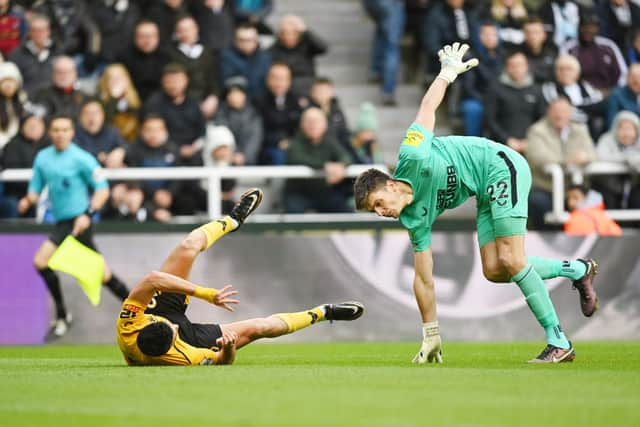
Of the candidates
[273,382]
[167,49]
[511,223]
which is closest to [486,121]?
[167,49]

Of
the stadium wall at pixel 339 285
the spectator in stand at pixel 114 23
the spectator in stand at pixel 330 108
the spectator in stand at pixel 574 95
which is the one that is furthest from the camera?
the spectator in stand at pixel 114 23

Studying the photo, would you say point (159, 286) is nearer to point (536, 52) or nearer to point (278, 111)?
point (278, 111)

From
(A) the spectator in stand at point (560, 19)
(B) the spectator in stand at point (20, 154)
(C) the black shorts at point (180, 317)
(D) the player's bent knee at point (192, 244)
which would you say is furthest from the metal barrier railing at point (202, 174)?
(C) the black shorts at point (180, 317)

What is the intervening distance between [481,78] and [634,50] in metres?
2.62

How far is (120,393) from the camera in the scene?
27.9 ft

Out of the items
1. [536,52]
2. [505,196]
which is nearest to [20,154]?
[536,52]

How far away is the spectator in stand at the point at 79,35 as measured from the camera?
1958cm

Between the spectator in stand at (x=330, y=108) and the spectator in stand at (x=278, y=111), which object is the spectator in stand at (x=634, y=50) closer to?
the spectator in stand at (x=330, y=108)

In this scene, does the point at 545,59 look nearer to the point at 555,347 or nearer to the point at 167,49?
the point at 167,49

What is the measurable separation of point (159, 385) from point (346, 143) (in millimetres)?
9626

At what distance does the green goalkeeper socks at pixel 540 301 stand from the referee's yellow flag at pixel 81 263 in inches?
233

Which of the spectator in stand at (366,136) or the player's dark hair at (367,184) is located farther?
the spectator in stand at (366,136)

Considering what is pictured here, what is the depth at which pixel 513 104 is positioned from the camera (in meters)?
18.6

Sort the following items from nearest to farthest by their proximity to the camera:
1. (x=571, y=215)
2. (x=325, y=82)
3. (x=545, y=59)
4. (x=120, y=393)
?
(x=120, y=393), (x=571, y=215), (x=325, y=82), (x=545, y=59)
